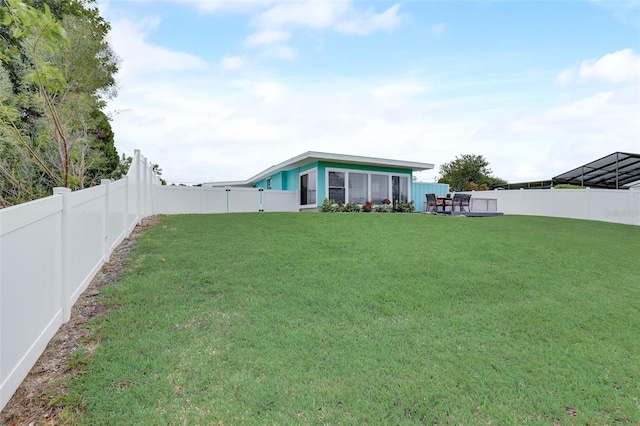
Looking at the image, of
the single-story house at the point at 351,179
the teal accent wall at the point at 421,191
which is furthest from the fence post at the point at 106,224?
the teal accent wall at the point at 421,191

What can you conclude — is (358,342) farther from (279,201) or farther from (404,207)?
(279,201)

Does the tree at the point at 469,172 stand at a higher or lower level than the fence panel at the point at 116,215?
higher

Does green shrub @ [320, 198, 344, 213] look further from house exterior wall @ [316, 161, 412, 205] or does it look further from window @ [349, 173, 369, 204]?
window @ [349, 173, 369, 204]

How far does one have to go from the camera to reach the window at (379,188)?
49.0 feet

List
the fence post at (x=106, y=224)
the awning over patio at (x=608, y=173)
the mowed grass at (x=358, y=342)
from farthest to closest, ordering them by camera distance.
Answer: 1. the awning over patio at (x=608, y=173)
2. the fence post at (x=106, y=224)
3. the mowed grass at (x=358, y=342)

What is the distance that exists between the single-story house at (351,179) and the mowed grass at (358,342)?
876 centimetres

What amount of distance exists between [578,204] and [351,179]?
10080mm

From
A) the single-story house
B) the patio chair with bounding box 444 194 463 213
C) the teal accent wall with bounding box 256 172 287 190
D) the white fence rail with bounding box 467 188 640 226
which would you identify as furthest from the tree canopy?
the white fence rail with bounding box 467 188 640 226

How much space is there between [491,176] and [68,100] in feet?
125

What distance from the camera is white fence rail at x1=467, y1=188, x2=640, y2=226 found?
44.0 feet

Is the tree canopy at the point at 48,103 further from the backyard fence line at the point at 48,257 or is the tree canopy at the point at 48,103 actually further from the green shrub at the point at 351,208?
the green shrub at the point at 351,208

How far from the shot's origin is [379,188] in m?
15.1

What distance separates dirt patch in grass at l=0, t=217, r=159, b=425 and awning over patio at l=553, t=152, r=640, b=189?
21.2m

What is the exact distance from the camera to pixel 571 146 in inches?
746
